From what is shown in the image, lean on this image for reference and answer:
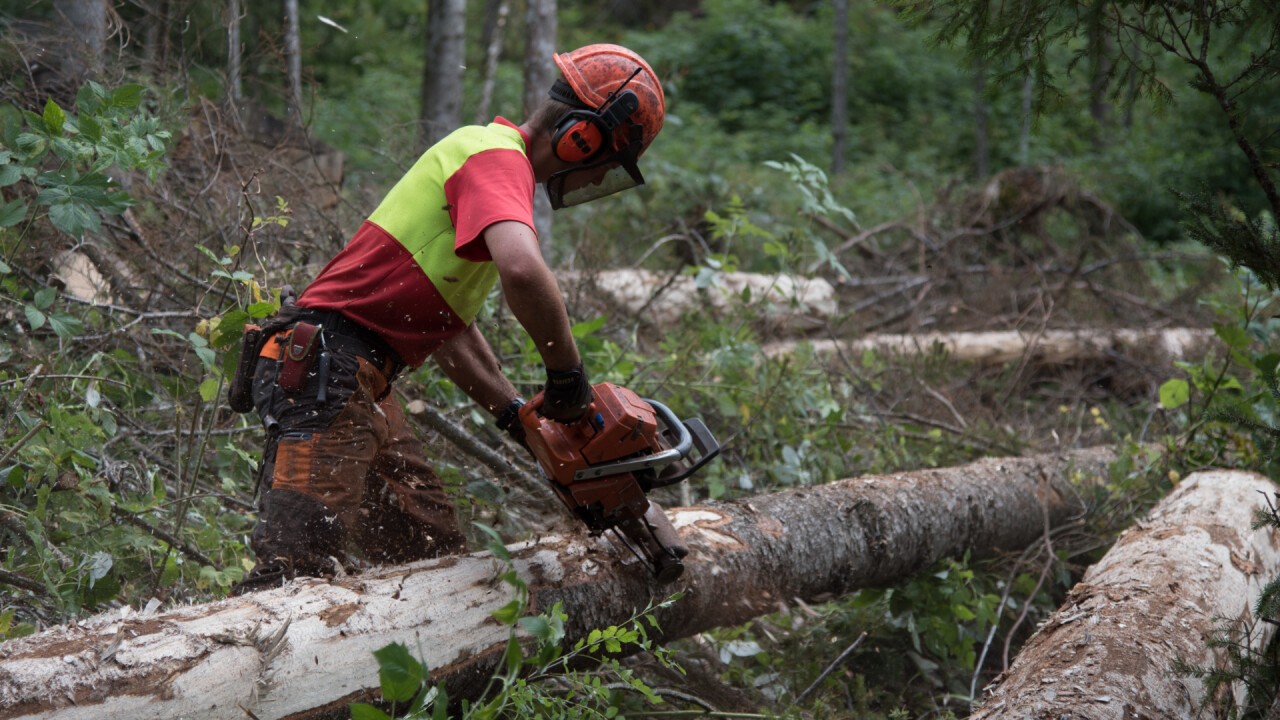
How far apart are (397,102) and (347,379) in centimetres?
1107

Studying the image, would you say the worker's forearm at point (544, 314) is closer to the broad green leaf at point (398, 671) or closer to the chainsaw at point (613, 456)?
the chainsaw at point (613, 456)

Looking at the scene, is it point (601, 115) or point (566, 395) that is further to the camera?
point (601, 115)

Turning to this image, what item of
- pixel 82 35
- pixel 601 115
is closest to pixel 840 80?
pixel 82 35

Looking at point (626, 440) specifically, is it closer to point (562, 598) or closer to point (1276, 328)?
point (562, 598)

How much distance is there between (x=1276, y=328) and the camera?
178 inches

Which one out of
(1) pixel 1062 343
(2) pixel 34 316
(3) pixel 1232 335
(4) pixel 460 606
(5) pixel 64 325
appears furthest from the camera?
(1) pixel 1062 343

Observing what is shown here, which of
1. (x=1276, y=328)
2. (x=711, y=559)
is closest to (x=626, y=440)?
(x=711, y=559)

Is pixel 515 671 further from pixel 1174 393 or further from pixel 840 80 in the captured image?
pixel 840 80

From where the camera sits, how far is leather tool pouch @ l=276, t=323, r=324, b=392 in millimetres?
2809

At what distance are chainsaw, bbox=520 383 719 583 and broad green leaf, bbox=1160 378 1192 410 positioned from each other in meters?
2.89

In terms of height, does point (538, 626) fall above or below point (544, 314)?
below

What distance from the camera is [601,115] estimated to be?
284 centimetres

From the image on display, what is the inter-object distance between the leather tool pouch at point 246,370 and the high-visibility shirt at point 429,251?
7.7 inches

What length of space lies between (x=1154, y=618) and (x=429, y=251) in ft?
7.77
